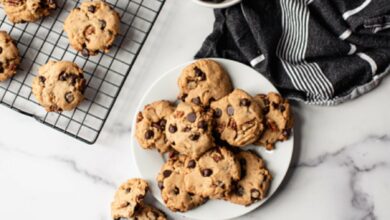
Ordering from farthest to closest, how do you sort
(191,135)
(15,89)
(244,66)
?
(15,89) < (244,66) < (191,135)

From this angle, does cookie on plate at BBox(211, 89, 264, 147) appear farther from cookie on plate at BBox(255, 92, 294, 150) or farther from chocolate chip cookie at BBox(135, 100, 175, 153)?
chocolate chip cookie at BBox(135, 100, 175, 153)

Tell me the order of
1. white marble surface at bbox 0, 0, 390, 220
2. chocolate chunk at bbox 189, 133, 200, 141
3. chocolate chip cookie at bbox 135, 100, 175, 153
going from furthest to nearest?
1. white marble surface at bbox 0, 0, 390, 220
2. chocolate chip cookie at bbox 135, 100, 175, 153
3. chocolate chunk at bbox 189, 133, 200, 141

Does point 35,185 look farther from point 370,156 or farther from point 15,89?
point 370,156

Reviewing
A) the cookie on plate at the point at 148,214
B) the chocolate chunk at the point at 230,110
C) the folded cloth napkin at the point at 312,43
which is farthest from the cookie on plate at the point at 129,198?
the folded cloth napkin at the point at 312,43

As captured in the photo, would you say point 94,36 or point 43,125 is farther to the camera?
point 43,125

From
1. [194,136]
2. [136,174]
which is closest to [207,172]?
[194,136]

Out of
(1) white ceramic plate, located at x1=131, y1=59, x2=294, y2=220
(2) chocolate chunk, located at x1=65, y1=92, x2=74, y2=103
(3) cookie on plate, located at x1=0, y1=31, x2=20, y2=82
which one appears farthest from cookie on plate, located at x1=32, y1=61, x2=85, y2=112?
(1) white ceramic plate, located at x1=131, y1=59, x2=294, y2=220

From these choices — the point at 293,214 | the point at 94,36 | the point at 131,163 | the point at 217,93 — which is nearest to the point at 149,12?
the point at 94,36
